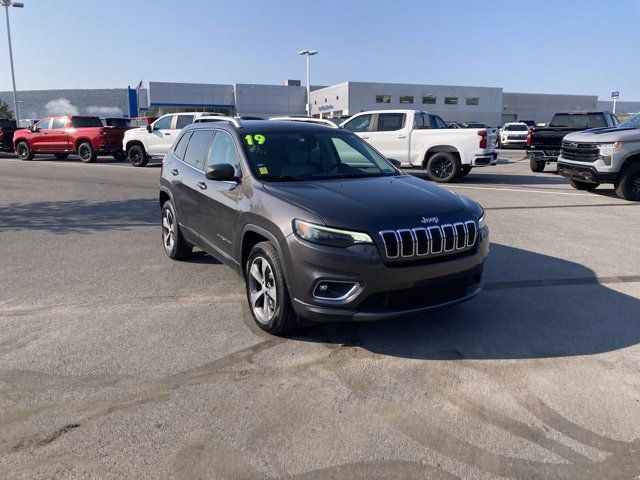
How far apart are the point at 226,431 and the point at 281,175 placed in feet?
7.77

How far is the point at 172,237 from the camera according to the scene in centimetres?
650

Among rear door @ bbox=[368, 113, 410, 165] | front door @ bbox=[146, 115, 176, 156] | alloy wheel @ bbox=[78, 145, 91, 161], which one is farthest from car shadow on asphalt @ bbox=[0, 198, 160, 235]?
alloy wheel @ bbox=[78, 145, 91, 161]

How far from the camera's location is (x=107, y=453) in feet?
9.05

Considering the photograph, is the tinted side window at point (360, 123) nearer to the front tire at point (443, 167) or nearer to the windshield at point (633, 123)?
the front tire at point (443, 167)

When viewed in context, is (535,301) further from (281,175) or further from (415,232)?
(281,175)

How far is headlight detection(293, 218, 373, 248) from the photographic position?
3.64 m

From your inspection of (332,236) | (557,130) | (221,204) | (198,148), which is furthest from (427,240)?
(557,130)

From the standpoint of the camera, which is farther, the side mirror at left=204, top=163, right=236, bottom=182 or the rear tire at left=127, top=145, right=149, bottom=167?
the rear tire at left=127, top=145, right=149, bottom=167

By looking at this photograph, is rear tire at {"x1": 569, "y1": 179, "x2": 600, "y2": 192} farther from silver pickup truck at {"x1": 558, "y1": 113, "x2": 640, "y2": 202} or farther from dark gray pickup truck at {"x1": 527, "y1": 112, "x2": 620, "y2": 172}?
dark gray pickup truck at {"x1": 527, "y1": 112, "x2": 620, "y2": 172}

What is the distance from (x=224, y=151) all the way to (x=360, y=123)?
11.2m

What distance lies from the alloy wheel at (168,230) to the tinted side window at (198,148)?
845 millimetres

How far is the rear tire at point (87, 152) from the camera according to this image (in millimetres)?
21234

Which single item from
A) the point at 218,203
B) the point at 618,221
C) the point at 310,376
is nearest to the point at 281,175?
the point at 218,203

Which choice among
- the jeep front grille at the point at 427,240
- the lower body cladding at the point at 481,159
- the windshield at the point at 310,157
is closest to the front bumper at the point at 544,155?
the lower body cladding at the point at 481,159
